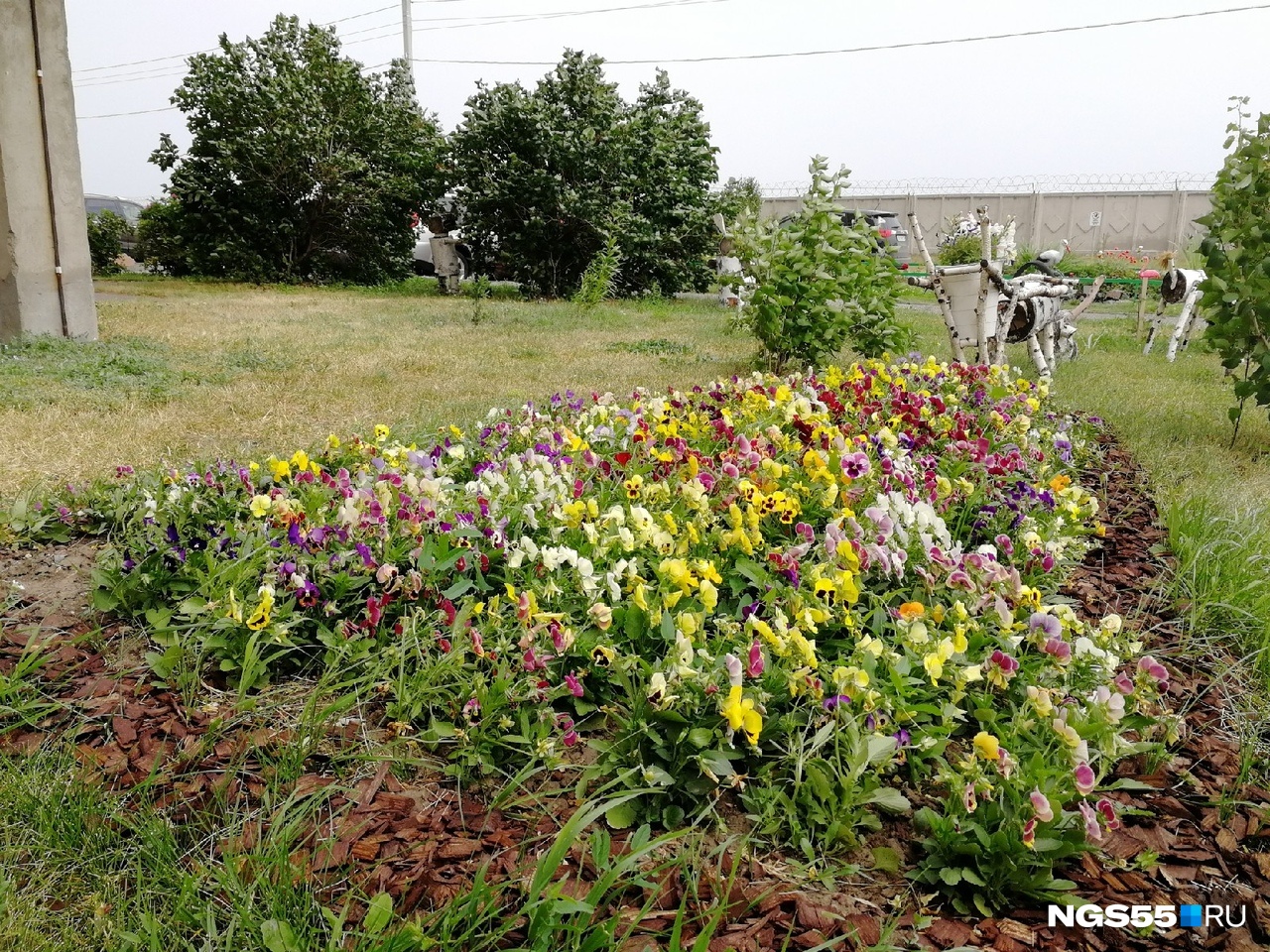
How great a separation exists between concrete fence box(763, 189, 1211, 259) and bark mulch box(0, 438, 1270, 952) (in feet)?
82.1

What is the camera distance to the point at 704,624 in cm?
253

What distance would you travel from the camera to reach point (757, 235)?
687cm

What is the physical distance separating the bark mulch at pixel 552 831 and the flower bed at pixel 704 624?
9 centimetres

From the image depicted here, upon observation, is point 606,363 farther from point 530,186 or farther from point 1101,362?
point 530,186

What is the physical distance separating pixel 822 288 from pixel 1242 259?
7.71 ft

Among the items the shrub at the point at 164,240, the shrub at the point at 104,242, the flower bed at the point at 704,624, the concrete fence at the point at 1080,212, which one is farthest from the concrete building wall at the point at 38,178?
the concrete fence at the point at 1080,212

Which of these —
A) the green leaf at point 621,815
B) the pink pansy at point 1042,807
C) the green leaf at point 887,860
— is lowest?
the green leaf at point 887,860

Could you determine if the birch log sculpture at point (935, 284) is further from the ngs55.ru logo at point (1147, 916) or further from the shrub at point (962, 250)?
the shrub at point (962, 250)

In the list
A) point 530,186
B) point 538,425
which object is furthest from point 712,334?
point 538,425

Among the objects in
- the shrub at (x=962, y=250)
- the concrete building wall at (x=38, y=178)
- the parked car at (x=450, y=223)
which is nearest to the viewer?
the concrete building wall at (x=38, y=178)

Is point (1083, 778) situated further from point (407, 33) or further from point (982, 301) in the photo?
point (407, 33)

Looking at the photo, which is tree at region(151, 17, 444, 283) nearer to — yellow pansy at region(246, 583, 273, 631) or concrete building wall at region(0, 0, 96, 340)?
concrete building wall at region(0, 0, 96, 340)

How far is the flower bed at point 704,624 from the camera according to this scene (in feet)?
5.92

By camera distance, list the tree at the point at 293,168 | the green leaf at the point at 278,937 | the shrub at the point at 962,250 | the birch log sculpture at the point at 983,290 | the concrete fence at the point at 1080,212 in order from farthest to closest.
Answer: the concrete fence at the point at 1080,212 → the shrub at the point at 962,250 → the tree at the point at 293,168 → the birch log sculpture at the point at 983,290 → the green leaf at the point at 278,937
